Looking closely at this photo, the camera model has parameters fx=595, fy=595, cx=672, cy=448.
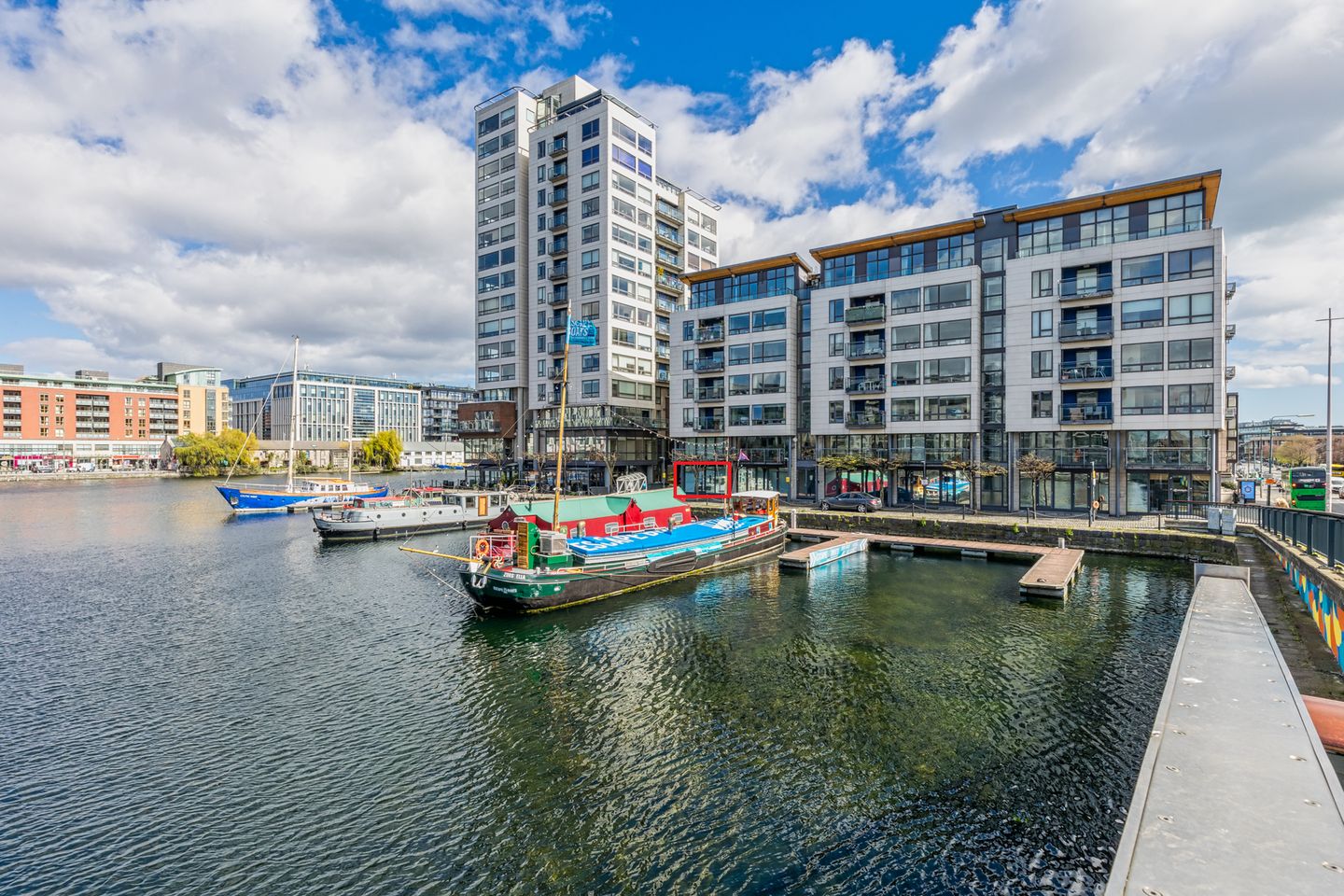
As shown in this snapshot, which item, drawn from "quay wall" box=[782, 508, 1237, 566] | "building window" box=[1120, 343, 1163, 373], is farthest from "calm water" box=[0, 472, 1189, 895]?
"building window" box=[1120, 343, 1163, 373]

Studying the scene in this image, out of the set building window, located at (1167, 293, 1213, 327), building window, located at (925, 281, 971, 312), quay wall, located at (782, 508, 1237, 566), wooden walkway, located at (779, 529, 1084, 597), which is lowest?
wooden walkway, located at (779, 529, 1084, 597)

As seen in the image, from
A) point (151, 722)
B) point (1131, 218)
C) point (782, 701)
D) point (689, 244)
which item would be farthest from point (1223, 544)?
point (689, 244)

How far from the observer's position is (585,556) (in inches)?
1221

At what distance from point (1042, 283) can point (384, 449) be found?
502ft

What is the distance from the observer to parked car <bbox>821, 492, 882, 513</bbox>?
173 feet

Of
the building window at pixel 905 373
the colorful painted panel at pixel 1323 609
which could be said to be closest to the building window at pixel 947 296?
the building window at pixel 905 373

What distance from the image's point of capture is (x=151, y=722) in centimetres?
1727

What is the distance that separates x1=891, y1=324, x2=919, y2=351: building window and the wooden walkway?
1858 centimetres

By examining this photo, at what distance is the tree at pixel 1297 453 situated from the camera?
128 m

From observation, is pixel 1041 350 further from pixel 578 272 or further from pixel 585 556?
pixel 578 272

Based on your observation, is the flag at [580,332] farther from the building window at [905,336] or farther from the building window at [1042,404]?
the building window at [1042,404]

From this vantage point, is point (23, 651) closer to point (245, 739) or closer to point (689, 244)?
point (245, 739)

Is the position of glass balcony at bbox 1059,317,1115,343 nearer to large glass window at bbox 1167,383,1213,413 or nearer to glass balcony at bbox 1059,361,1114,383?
glass balcony at bbox 1059,361,1114,383

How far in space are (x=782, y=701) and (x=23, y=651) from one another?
28.9 metres
